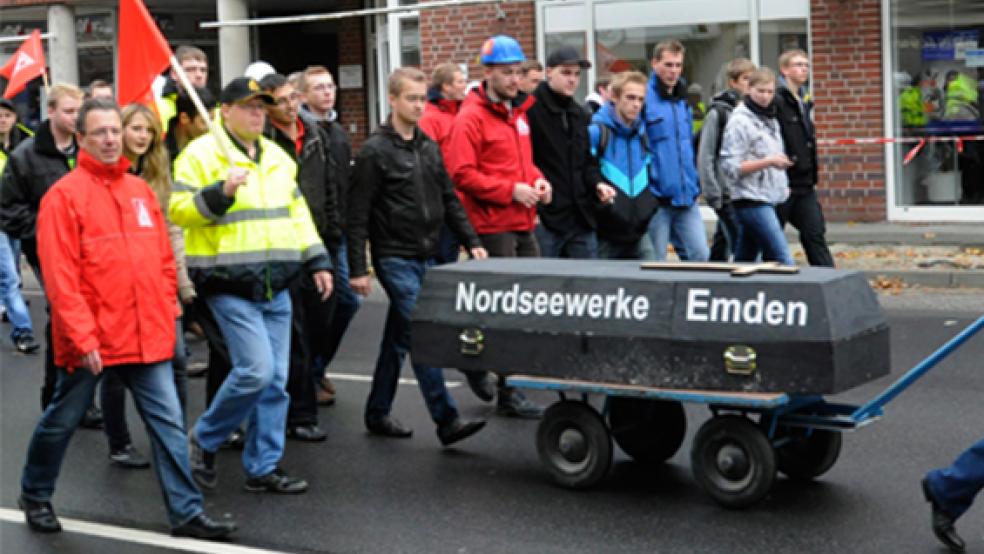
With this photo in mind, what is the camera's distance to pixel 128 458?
861 centimetres

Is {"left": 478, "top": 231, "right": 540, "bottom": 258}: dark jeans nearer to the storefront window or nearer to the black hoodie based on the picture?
the black hoodie

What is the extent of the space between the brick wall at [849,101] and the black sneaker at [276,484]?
35.7ft

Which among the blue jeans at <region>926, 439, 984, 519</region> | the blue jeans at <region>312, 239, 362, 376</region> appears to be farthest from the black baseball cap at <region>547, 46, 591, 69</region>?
the blue jeans at <region>926, 439, 984, 519</region>

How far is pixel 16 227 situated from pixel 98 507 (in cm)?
248

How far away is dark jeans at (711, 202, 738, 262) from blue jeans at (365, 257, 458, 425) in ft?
12.3

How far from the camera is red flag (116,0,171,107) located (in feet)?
24.9

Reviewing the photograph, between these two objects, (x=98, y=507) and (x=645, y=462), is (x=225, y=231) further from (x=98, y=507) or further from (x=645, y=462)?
(x=645, y=462)

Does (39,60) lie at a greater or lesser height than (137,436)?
greater

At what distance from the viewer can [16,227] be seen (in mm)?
9617

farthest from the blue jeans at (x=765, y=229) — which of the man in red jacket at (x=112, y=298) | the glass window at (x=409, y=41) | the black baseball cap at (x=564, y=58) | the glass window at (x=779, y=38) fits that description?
the glass window at (x=409, y=41)

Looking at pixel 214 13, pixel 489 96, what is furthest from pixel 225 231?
pixel 214 13

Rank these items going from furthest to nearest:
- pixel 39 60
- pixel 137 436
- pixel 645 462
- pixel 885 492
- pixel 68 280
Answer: pixel 39 60
pixel 137 436
pixel 645 462
pixel 885 492
pixel 68 280

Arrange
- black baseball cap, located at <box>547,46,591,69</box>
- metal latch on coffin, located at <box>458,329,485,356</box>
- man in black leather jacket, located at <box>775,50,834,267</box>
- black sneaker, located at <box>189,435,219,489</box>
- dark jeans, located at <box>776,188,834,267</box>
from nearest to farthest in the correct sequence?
1. metal latch on coffin, located at <box>458,329,485,356</box>
2. black sneaker, located at <box>189,435,219,489</box>
3. black baseball cap, located at <box>547,46,591,69</box>
4. man in black leather jacket, located at <box>775,50,834,267</box>
5. dark jeans, located at <box>776,188,834,267</box>

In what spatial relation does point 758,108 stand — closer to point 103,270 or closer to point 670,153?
point 670,153
